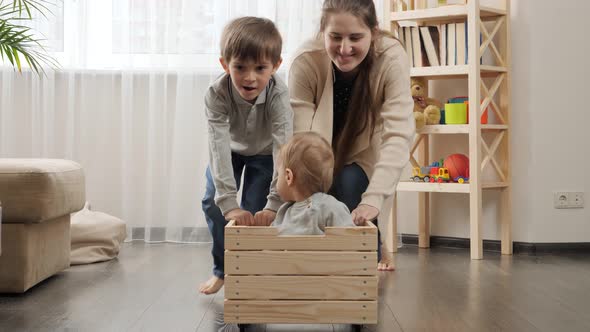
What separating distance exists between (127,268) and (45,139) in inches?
48.4

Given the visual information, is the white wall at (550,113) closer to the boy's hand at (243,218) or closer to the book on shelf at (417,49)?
the book on shelf at (417,49)

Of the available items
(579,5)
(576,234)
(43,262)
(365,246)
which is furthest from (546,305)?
(579,5)

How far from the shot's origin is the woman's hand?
181 centimetres

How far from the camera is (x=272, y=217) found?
1.88 m

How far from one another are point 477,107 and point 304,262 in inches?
73.5

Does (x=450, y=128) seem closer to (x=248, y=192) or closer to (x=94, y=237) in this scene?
(x=248, y=192)

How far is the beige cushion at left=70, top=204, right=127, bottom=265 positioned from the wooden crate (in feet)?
4.71

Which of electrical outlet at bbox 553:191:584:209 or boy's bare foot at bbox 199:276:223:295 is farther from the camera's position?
electrical outlet at bbox 553:191:584:209

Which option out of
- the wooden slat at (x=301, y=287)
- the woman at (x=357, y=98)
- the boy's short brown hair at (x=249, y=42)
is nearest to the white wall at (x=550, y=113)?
the woman at (x=357, y=98)

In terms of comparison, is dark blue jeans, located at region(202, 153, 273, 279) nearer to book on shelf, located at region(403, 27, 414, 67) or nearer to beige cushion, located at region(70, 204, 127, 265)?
beige cushion, located at region(70, 204, 127, 265)

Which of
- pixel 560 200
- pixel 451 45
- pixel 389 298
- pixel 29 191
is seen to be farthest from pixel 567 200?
pixel 29 191

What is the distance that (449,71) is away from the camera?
10.9 ft

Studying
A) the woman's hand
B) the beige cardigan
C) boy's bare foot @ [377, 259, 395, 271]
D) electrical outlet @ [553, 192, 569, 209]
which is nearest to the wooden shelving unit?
electrical outlet @ [553, 192, 569, 209]

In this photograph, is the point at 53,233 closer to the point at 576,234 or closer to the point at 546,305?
the point at 546,305
